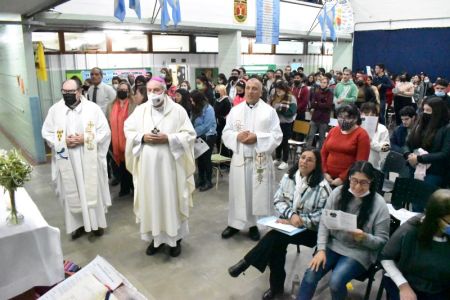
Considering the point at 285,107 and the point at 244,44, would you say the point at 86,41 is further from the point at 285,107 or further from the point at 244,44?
the point at 244,44

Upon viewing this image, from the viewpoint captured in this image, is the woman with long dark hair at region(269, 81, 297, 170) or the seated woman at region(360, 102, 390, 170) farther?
the woman with long dark hair at region(269, 81, 297, 170)

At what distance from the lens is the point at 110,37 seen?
9.77 metres

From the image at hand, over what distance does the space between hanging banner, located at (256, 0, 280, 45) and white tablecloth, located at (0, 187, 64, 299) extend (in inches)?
377

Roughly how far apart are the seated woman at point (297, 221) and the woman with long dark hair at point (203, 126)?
2971 mm

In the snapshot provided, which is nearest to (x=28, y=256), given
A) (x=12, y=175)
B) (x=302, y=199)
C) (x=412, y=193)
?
(x=12, y=175)

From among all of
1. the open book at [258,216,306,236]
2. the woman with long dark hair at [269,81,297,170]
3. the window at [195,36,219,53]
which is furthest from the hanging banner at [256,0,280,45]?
the open book at [258,216,306,236]

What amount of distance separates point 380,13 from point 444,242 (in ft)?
53.1

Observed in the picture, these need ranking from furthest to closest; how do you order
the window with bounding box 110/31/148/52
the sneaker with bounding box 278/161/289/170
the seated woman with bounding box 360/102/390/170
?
the window with bounding box 110/31/148/52, the sneaker with bounding box 278/161/289/170, the seated woman with bounding box 360/102/390/170

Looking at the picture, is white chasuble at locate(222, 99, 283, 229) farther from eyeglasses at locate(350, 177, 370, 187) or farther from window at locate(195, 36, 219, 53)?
window at locate(195, 36, 219, 53)

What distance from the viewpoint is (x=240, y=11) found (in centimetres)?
1132

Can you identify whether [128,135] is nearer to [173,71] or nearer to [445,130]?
[445,130]

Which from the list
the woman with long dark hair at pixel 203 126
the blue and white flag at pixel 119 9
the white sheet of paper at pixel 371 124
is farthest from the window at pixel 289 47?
the white sheet of paper at pixel 371 124

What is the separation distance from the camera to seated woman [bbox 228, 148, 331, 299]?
3.35 metres

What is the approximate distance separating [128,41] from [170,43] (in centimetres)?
142
